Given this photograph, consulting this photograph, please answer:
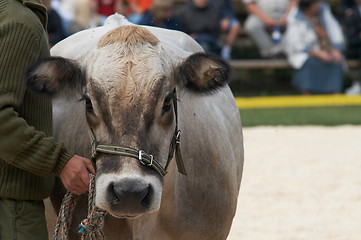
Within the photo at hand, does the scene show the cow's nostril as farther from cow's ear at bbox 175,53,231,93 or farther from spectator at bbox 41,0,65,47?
spectator at bbox 41,0,65,47

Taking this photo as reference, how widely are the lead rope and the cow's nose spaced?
1.08ft

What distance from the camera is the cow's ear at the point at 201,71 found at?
359cm

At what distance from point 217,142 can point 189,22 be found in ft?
27.9

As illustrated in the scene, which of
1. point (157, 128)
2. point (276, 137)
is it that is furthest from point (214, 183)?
point (276, 137)

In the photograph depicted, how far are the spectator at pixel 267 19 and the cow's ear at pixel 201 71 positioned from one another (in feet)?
34.5

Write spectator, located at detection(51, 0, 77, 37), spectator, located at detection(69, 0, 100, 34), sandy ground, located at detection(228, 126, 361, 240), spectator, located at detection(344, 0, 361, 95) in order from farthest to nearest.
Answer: spectator, located at detection(344, 0, 361, 95) < spectator, located at detection(51, 0, 77, 37) < spectator, located at detection(69, 0, 100, 34) < sandy ground, located at detection(228, 126, 361, 240)

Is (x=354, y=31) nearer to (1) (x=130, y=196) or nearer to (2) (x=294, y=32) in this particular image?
(2) (x=294, y=32)

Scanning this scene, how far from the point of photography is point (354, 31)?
571 inches

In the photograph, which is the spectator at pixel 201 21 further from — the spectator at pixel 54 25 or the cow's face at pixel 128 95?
the cow's face at pixel 128 95

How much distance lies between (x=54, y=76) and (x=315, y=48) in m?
11.0

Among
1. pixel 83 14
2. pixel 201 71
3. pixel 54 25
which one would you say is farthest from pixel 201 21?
pixel 201 71

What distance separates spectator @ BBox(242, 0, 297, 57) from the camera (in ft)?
46.2

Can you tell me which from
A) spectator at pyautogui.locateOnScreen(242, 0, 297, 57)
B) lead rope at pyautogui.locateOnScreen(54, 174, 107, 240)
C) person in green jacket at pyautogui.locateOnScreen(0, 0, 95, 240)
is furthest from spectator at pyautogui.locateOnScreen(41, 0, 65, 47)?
person in green jacket at pyautogui.locateOnScreen(0, 0, 95, 240)

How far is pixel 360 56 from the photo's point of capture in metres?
14.9
